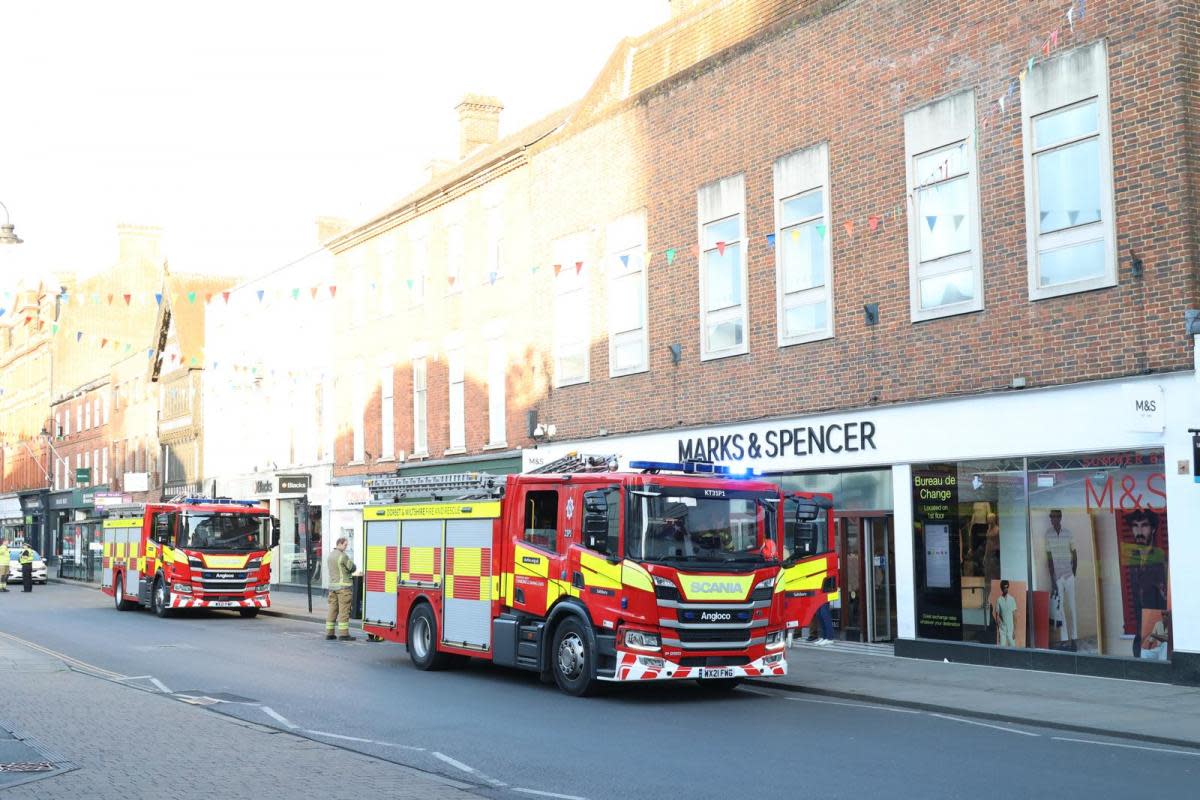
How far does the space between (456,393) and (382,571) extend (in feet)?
40.4

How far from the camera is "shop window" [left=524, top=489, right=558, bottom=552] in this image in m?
15.4

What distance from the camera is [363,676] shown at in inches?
671

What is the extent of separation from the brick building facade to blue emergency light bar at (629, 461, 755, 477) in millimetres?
3853

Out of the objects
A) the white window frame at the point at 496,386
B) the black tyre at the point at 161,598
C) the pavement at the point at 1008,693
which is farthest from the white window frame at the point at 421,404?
the pavement at the point at 1008,693

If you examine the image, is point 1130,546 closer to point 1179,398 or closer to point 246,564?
point 1179,398

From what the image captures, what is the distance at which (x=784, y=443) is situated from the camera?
68.7ft

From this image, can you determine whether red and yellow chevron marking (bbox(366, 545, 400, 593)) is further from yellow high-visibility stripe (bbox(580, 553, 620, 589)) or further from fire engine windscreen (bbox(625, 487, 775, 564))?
fire engine windscreen (bbox(625, 487, 775, 564))

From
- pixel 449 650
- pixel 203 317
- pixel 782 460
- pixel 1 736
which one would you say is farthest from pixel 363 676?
pixel 203 317

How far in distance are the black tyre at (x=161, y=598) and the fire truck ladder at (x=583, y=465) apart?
1610 centimetres

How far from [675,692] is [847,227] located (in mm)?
7699

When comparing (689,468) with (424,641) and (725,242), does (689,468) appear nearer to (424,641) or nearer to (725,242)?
(424,641)

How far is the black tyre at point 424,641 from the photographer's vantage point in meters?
17.8

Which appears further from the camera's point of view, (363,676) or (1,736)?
(363,676)

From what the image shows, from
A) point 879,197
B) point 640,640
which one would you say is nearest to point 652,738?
point 640,640
